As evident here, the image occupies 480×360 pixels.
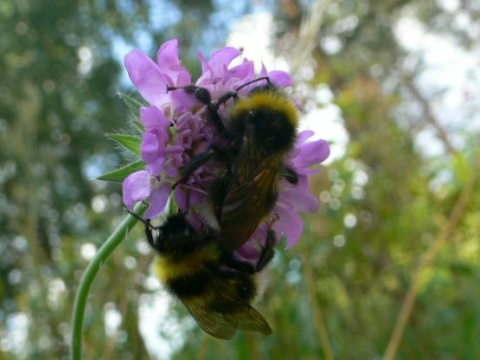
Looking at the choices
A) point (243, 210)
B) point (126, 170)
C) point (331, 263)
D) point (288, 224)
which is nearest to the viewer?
point (243, 210)

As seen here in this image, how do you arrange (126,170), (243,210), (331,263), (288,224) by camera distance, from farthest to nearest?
(331,263) < (288,224) < (126,170) < (243,210)

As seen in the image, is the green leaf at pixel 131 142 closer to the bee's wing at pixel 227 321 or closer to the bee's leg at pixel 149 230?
the bee's leg at pixel 149 230

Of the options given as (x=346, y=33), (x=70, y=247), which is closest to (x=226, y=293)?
(x=70, y=247)

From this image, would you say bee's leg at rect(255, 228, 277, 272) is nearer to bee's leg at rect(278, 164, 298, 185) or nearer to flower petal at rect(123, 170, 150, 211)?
bee's leg at rect(278, 164, 298, 185)

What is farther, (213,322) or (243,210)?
(213,322)

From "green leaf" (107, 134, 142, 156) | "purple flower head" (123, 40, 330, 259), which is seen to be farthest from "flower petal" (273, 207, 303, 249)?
"green leaf" (107, 134, 142, 156)

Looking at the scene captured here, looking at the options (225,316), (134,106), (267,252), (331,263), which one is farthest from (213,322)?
(331,263)

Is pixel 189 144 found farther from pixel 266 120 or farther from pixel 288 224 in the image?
pixel 288 224

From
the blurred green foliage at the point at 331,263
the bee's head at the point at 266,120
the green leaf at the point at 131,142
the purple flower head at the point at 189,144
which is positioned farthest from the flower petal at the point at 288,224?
the blurred green foliage at the point at 331,263

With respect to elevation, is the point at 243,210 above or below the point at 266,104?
below
